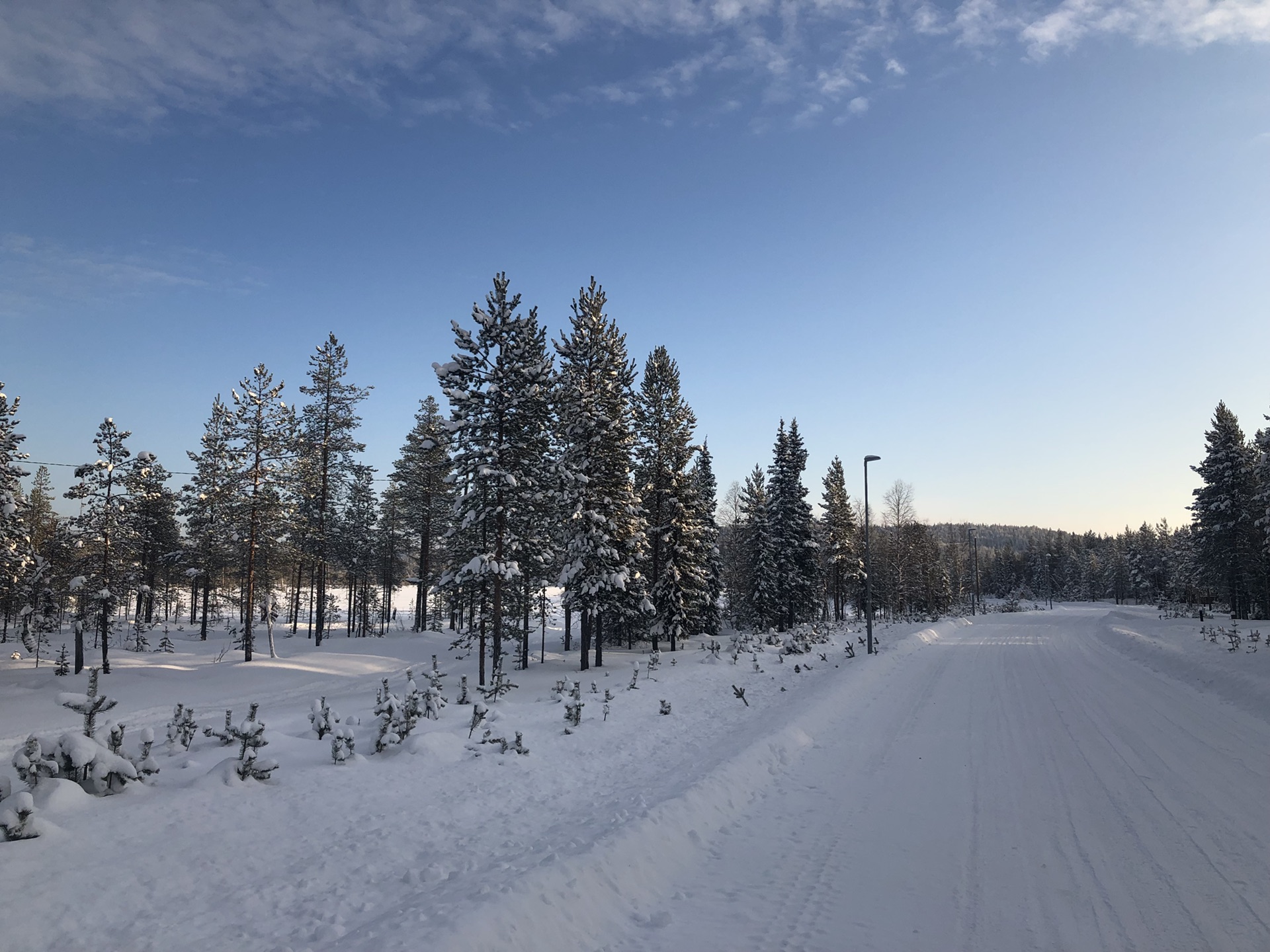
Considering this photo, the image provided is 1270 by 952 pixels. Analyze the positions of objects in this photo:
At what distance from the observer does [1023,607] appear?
252ft

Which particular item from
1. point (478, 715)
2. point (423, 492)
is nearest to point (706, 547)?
point (423, 492)

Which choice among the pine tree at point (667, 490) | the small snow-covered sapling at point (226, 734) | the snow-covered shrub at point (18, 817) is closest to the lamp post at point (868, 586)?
the pine tree at point (667, 490)

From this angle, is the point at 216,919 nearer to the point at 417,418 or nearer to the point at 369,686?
the point at 369,686

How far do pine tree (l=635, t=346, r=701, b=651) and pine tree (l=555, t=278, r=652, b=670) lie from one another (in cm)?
383

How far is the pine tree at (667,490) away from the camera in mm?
30781

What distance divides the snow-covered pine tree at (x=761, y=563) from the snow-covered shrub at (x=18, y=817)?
3599cm

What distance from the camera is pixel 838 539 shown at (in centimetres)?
4928

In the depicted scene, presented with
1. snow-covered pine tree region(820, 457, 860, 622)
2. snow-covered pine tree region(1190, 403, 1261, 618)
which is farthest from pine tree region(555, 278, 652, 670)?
snow-covered pine tree region(1190, 403, 1261, 618)

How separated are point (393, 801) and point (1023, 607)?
87.7 meters

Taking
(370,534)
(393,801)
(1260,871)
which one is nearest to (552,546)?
(393,801)

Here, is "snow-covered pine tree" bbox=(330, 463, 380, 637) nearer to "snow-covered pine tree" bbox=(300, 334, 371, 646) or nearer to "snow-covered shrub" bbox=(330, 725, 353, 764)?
"snow-covered pine tree" bbox=(300, 334, 371, 646)

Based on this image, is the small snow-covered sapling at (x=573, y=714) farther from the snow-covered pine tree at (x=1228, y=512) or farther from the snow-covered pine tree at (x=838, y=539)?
the snow-covered pine tree at (x=1228, y=512)

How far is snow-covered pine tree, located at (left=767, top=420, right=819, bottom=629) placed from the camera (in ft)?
128

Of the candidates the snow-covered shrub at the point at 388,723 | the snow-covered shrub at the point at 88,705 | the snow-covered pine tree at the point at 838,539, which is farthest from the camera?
the snow-covered pine tree at the point at 838,539
